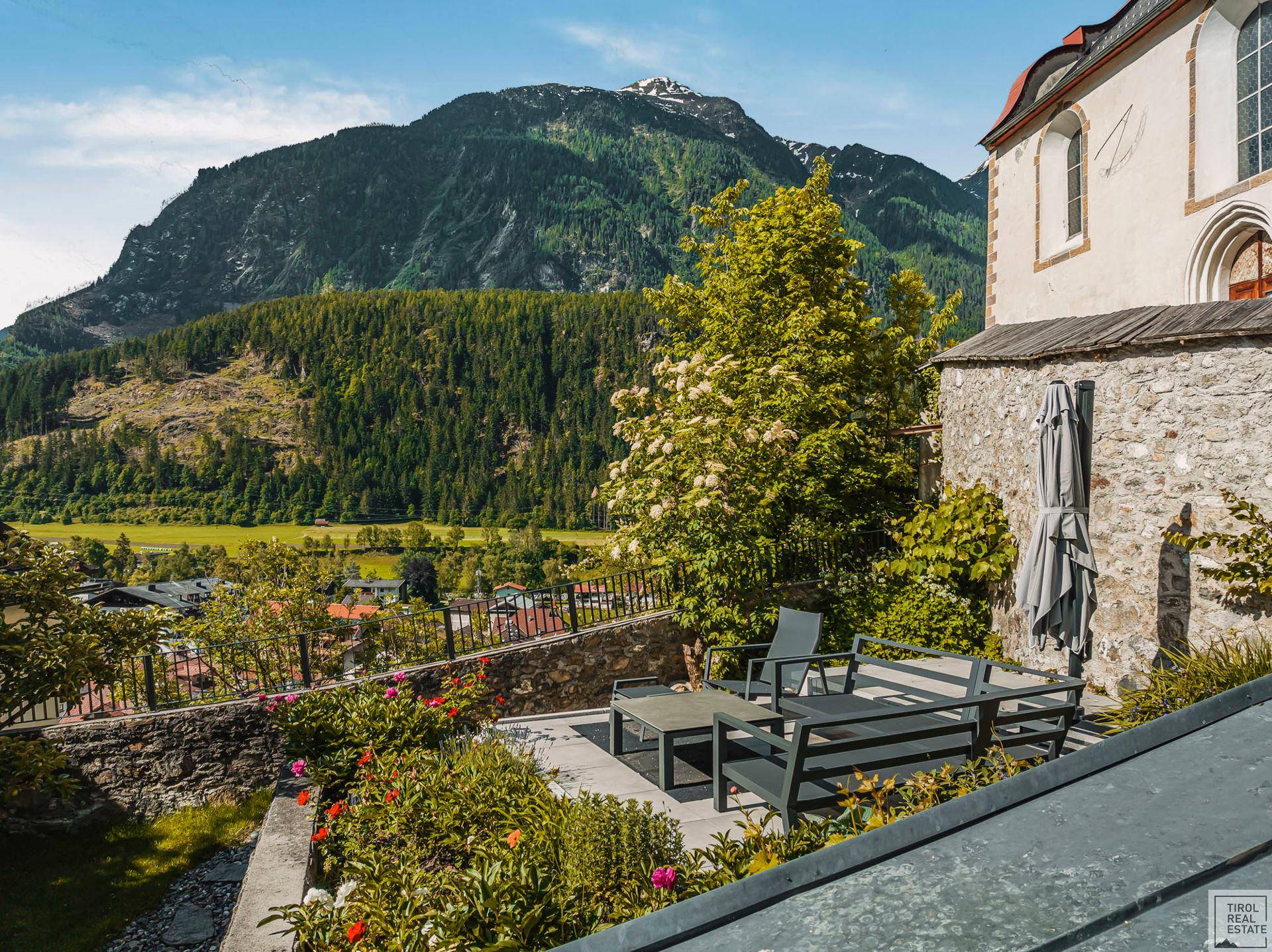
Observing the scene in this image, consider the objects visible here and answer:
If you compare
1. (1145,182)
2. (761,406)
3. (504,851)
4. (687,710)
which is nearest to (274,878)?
(504,851)

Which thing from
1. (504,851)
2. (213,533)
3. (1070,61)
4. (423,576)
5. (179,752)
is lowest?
(423,576)

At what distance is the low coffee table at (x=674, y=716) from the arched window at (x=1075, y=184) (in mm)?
8449

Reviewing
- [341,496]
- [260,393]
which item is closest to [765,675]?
[341,496]

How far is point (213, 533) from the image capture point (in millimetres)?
115500

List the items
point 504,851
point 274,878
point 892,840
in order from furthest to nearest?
point 274,878
point 504,851
point 892,840

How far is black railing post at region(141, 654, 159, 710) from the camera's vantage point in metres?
9.60

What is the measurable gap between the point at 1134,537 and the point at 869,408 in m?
7.99

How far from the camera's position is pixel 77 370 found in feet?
470

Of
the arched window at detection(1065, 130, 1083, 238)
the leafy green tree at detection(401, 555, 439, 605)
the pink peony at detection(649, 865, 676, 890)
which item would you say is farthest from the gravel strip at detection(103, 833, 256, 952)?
the leafy green tree at detection(401, 555, 439, 605)

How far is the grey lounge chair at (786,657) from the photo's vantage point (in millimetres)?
7156

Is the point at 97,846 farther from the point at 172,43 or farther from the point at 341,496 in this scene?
the point at 341,496

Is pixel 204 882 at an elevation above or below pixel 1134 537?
below

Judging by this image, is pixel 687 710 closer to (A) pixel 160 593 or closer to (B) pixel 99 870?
(B) pixel 99 870

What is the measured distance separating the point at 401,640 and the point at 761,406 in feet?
21.0
